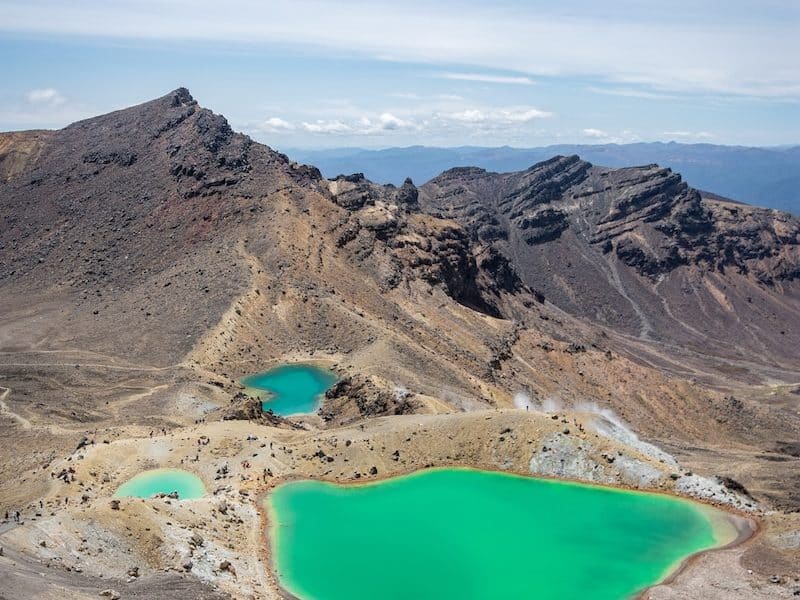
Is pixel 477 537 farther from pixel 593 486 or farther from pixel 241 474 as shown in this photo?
pixel 241 474

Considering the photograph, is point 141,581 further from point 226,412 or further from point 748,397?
point 748,397

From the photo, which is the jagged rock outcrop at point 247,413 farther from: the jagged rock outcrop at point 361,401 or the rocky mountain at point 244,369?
the jagged rock outcrop at point 361,401

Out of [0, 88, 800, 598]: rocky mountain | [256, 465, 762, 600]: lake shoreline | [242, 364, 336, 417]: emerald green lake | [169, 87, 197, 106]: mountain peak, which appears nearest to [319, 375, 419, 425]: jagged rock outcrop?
[0, 88, 800, 598]: rocky mountain

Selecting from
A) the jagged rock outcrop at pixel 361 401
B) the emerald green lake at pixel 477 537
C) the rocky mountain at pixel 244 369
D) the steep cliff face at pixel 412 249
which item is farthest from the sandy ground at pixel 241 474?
the steep cliff face at pixel 412 249

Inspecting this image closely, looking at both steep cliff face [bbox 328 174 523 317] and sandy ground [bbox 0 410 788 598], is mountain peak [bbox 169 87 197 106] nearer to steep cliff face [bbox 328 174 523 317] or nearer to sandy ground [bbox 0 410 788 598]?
steep cliff face [bbox 328 174 523 317]

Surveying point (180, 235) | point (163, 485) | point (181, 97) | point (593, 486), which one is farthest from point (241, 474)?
point (181, 97)

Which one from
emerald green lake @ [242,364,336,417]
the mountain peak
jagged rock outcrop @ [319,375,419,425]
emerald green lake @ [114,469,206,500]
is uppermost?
the mountain peak
